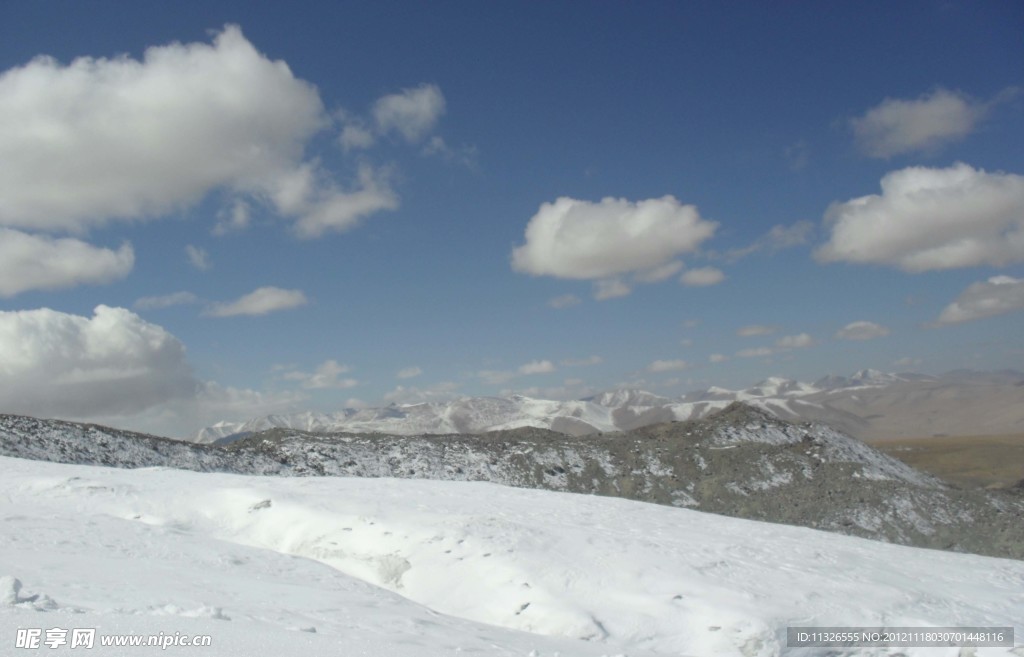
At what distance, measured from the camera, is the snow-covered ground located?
9.40 metres

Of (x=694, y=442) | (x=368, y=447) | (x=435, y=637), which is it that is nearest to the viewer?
(x=435, y=637)

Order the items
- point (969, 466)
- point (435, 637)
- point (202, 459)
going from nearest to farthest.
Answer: point (435, 637) → point (202, 459) → point (969, 466)

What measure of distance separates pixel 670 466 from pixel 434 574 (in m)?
22.8

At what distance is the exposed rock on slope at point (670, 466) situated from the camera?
26.9 metres

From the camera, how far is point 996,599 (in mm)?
15758

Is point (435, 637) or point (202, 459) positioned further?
point (202, 459)

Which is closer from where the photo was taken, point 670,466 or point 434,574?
point 434,574

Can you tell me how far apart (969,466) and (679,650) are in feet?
Answer: 281

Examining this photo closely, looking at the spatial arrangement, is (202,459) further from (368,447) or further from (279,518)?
(279,518)

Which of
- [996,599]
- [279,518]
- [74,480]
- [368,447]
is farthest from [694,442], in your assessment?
[74,480]

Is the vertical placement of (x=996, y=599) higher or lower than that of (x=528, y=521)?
lower

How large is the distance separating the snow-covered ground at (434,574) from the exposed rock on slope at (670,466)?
682cm

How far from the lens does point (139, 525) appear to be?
16.1 metres

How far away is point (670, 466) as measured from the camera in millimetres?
35219
